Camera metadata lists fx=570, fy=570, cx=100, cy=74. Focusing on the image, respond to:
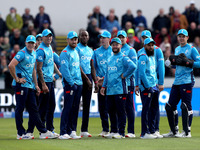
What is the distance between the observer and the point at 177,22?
92.7ft

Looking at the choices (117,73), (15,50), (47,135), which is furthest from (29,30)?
(117,73)

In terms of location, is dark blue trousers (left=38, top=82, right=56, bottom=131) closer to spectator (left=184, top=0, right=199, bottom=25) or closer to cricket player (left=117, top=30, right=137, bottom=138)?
cricket player (left=117, top=30, right=137, bottom=138)

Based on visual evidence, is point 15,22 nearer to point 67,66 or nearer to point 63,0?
point 63,0

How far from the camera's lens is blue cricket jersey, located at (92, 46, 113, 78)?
1459cm

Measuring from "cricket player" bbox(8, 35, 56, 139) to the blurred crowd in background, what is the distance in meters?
11.1

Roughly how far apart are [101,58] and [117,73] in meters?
1.16

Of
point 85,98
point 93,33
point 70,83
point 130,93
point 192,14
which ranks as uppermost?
point 192,14

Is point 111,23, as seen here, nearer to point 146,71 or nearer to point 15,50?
point 15,50

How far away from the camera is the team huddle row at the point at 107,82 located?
1350cm

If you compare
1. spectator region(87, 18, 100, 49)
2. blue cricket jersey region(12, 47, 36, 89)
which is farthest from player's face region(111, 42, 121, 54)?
spectator region(87, 18, 100, 49)

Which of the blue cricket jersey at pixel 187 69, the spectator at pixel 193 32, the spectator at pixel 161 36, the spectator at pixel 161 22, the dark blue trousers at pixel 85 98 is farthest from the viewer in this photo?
the spectator at pixel 161 22

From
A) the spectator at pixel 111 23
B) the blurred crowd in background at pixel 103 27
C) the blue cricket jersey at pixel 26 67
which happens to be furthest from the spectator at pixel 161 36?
the blue cricket jersey at pixel 26 67

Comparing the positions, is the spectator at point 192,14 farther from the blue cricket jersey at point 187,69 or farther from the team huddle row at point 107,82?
the blue cricket jersey at point 187,69

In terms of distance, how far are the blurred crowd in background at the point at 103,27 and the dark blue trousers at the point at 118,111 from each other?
11.4 m
